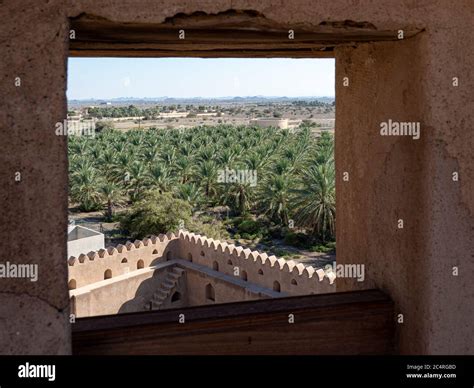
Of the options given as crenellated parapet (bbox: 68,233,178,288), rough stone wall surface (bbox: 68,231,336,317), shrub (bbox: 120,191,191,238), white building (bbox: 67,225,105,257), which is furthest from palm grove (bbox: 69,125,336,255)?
rough stone wall surface (bbox: 68,231,336,317)

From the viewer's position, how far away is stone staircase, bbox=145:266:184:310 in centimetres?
1359

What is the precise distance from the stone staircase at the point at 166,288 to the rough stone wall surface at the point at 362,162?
12.0 m

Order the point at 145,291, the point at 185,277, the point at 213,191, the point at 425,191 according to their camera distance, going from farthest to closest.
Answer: the point at 213,191 < the point at 185,277 < the point at 145,291 < the point at 425,191

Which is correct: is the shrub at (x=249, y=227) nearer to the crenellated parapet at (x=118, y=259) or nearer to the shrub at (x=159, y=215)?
the shrub at (x=159, y=215)

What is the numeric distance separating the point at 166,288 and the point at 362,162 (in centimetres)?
1233

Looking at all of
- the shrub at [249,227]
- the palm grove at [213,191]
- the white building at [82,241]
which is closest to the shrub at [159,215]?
the palm grove at [213,191]

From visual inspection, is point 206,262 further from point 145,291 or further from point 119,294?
point 119,294

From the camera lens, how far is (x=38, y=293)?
118cm

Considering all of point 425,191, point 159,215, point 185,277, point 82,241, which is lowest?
point 185,277

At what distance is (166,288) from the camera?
13742 mm

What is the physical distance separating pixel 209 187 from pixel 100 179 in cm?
466

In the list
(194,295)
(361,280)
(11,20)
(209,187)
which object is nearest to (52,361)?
(11,20)

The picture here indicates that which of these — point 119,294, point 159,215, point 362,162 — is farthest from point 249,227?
point 362,162

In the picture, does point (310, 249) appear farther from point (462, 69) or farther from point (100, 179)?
point (462, 69)
